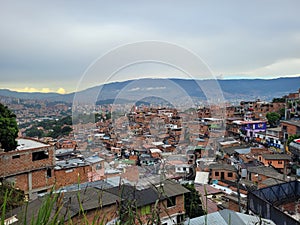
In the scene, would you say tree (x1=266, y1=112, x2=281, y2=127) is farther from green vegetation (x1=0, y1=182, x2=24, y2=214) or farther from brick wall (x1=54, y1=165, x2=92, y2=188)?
green vegetation (x1=0, y1=182, x2=24, y2=214)

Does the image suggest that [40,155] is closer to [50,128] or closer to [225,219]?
[225,219]

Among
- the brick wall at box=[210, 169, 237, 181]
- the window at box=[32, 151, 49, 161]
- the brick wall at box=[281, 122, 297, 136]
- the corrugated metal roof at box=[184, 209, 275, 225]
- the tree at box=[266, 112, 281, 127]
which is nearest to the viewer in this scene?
the corrugated metal roof at box=[184, 209, 275, 225]

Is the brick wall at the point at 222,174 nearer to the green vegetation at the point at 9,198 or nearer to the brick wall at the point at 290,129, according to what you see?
the brick wall at the point at 290,129

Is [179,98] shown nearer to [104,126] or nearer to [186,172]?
[104,126]

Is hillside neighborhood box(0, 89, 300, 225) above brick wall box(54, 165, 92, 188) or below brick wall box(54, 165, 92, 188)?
above

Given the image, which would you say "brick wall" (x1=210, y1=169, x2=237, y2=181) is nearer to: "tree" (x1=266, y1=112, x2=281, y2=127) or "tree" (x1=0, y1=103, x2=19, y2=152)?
"tree" (x1=0, y1=103, x2=19, y2=152)

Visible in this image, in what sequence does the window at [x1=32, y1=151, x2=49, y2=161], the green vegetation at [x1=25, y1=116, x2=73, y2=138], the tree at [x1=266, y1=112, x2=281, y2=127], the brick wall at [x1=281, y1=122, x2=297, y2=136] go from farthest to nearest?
the tree at [x1=266, y1=112, x2=281, y2=127], the green vegetation at [x1=25, y1=116, x2=73, y2=138], the brick wall at [x1=281, y1=122, x2=297, y2=136], the window at [x1=32, y1=151, x2=49, y2=161]

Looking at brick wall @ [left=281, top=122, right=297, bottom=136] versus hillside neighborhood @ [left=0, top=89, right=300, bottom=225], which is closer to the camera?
hillside neighborhood @ [left=0, top=89, right=300, bottom=225]

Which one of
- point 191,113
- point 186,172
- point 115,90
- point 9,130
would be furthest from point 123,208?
point 186,172

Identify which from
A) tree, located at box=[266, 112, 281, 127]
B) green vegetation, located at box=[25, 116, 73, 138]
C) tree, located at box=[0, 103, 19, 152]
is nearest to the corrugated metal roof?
tree, located at box=[0, 103, 19, 152]

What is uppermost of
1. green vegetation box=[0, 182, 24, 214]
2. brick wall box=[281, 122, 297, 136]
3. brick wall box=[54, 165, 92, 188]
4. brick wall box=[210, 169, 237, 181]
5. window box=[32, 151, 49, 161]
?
green vegetation box=[0, 182, 24, 214]
